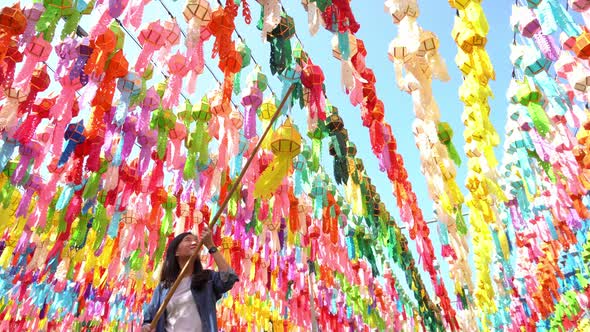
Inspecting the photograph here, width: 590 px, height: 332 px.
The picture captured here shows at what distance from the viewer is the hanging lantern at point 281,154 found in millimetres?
2840

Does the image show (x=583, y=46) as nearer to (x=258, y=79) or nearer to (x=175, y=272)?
(x=258, y=79)

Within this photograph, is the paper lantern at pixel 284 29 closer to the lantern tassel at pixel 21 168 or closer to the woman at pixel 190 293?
the woman at pixel 190 293

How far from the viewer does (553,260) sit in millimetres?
8508

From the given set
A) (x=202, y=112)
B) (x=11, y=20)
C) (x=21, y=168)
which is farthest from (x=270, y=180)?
(x=21, y=168)

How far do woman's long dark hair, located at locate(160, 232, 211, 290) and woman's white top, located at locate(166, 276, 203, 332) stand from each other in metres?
0.06

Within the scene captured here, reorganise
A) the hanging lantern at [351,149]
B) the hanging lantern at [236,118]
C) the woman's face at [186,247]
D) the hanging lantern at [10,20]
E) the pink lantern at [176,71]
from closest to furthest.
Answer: the woman's face at [186,247], the hanging lantern at [10,20], the pink lantern at [176,71], the hanging lantern at [236,118], the hanging lantern at [351,149]

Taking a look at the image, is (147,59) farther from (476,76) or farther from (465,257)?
(465,257)

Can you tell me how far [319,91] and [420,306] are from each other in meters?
4.73

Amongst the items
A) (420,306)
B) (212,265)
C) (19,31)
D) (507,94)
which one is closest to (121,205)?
(212,265)

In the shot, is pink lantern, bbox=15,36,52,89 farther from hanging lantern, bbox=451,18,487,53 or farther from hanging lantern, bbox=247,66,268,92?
hanging lantern, bbox=451,18,487,53

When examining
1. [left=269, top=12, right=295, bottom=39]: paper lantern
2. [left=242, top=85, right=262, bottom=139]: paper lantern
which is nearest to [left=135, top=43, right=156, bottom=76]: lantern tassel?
[left=269, top=12, right=295, bottom=39]: paper lantern

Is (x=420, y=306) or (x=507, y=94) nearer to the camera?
(x=507, y=94)

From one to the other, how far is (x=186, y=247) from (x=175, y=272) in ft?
0.45

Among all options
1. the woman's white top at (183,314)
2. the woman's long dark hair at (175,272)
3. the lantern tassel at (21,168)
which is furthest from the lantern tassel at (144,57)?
the lantern tassel at (21,168)
